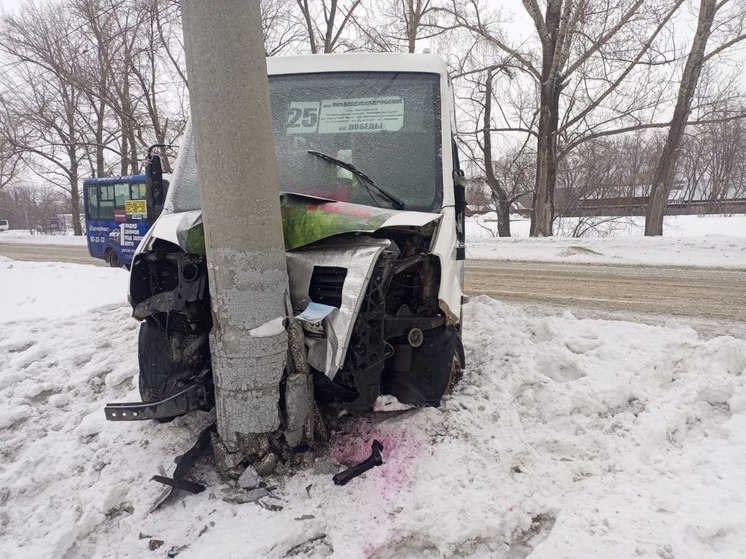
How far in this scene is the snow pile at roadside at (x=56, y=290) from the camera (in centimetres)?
647

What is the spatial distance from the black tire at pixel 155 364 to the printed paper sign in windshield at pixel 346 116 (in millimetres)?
1844

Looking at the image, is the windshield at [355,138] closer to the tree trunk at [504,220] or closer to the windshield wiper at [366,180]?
the windshield wiper at [366,180]

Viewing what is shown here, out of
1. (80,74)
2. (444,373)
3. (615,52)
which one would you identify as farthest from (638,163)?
(444,373)

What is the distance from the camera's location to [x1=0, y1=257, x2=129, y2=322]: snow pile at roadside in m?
6.47

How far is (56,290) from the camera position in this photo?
7.62 m

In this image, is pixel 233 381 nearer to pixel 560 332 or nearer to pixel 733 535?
pixel 733 535

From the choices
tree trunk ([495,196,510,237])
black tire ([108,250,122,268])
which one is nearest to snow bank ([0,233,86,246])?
black tire ([108,250,122,268])

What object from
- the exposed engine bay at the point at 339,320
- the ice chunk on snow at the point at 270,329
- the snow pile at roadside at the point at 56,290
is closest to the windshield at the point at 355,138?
the exposed engine bay at the point at 339,320

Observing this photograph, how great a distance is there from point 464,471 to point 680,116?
17.6m

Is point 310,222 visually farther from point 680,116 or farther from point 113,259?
point 680,116

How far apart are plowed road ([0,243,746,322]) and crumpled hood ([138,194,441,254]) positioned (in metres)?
4.89

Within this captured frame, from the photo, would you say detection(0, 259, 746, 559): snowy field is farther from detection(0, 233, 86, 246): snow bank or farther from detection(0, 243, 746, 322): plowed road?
detection(0, 233, 86, 246): snow bank

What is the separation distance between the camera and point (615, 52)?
15867 mm

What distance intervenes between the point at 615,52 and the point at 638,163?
788 inches
